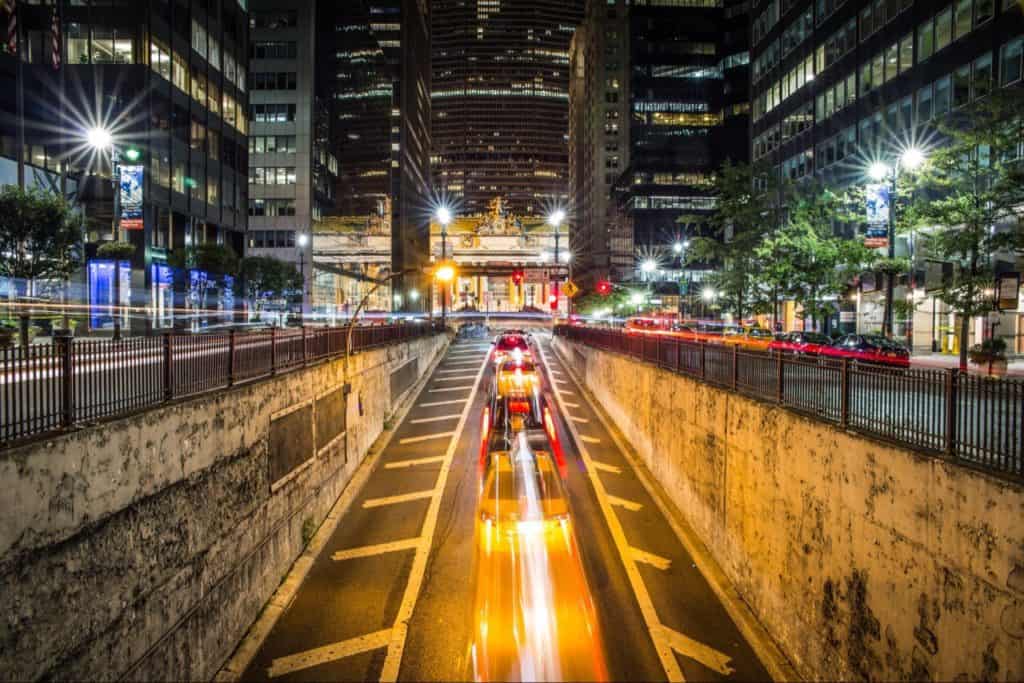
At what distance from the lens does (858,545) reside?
906cm

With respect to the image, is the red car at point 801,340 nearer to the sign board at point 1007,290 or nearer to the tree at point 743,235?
the tree at point 743,235

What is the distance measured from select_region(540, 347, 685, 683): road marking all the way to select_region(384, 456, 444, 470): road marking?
5.29 m

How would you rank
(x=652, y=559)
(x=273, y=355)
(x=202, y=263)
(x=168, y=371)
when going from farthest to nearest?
(x=202, y=263)
(x=652, y=559)
(x=273, y=355)
(x=168, y=371)

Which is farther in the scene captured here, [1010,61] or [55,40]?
[55,40]

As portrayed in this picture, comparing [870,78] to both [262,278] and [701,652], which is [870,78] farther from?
[262,278]

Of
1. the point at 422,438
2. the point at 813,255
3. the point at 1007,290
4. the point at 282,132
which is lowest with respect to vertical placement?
the point at 422,438

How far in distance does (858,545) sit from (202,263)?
5346 centimetres

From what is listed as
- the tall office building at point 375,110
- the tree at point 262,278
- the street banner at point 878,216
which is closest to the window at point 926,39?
the street banner at point 878,216

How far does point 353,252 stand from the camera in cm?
10588

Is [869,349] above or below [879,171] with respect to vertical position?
below

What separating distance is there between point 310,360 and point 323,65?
132 metres

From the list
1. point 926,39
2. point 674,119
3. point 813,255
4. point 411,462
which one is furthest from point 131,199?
point 674,119

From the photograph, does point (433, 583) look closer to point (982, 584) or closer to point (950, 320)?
point (982, 584)

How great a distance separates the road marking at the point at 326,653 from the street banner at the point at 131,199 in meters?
27.3
